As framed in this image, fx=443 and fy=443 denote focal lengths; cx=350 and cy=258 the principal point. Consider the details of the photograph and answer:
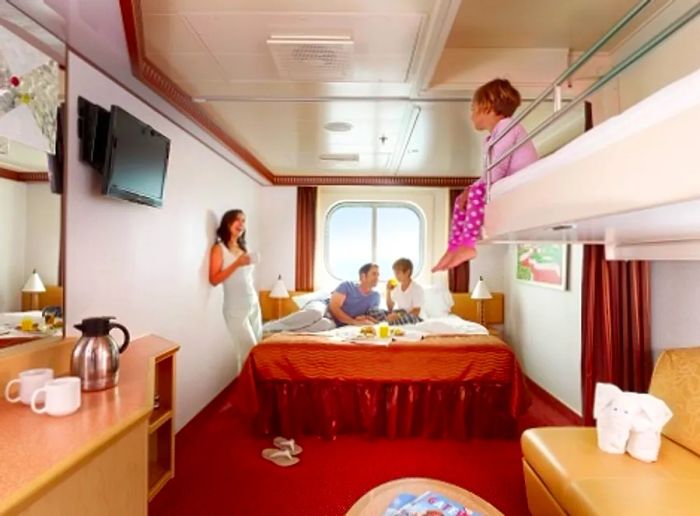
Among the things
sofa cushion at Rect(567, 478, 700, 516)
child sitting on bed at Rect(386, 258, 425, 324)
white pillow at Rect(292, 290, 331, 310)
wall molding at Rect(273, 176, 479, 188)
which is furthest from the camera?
wall molding at Rect(273, 176, 479, 188)

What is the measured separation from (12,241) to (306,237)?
4068 mm

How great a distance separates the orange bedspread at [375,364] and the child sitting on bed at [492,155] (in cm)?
125

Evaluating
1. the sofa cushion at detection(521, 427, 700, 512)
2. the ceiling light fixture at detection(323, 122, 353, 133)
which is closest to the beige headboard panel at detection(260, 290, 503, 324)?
the ceiling light fixture at detection(323, 122, 353, 133)

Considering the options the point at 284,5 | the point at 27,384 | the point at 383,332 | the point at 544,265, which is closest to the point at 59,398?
the point at 27,384

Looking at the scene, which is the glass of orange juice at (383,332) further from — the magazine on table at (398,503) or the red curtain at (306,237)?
the red curtain at (306,237)

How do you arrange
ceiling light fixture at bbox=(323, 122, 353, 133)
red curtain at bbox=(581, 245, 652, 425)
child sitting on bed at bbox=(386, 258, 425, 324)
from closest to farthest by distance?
red curtain at bbox=(581, 245, 652, 425)
ceiling light fixture at bbox=(323, 122, 353, 133)
child sitting on bed at bbox=(386, 258, 425, 324)

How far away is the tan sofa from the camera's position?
1637mm

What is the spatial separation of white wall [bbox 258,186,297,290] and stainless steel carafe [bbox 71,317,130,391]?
3.94m

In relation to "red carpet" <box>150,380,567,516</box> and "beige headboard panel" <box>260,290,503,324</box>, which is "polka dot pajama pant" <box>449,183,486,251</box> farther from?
"beige headboard panel" <box>260,290,503,324</box>

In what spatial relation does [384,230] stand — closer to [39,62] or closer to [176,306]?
[176,306]

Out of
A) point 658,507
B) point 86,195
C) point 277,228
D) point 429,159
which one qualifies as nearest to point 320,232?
point 277,228

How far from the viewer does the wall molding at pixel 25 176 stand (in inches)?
66.2

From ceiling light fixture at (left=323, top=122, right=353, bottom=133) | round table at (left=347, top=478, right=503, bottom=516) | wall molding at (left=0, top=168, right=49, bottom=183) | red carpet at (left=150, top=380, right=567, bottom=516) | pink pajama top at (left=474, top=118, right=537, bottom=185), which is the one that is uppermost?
ceiling light fixture at (left=323, top=122, right=353, bottom=133)

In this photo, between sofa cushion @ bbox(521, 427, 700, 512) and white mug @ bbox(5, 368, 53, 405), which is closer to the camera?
white mug @ bbox(5, 368, 53, 405)
